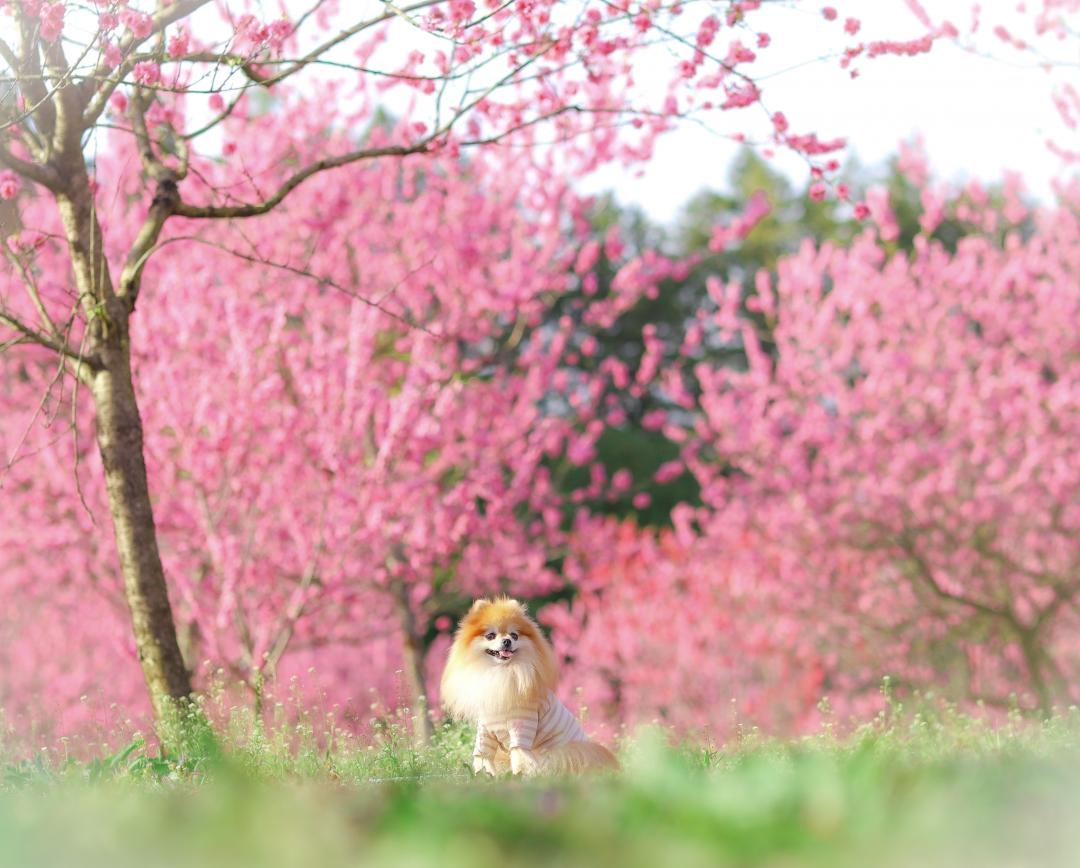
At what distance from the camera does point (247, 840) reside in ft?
6.82

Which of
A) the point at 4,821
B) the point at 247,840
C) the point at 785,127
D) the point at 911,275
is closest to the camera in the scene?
the point at 247,840

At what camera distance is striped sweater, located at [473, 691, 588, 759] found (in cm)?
452

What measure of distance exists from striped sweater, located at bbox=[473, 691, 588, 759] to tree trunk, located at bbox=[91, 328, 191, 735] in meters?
1.81

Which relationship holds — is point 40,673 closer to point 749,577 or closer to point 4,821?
point 749,577

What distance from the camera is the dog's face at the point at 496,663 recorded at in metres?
4.54

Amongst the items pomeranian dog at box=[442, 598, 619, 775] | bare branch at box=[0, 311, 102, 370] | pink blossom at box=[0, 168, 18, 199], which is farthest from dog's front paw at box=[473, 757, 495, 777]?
pink blossom at box=[0, 168, 18, 199]

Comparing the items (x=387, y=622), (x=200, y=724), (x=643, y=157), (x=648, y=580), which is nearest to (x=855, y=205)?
(x=643, y=157)

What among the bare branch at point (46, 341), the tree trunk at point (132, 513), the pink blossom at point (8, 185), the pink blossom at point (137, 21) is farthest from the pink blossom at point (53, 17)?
the tree trunk at point (132, 513)

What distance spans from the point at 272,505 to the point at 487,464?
1761mm

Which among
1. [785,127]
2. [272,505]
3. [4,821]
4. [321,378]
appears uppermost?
[785,127]

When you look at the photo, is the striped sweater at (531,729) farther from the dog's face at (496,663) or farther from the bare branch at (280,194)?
the bare branch at (280,194)

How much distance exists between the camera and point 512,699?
178 inches

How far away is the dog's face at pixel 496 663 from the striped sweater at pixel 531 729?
49 millimetres

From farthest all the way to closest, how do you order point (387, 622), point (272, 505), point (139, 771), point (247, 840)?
point (387, 622), point (272, 505), point (139, 771), point (247, 840)
